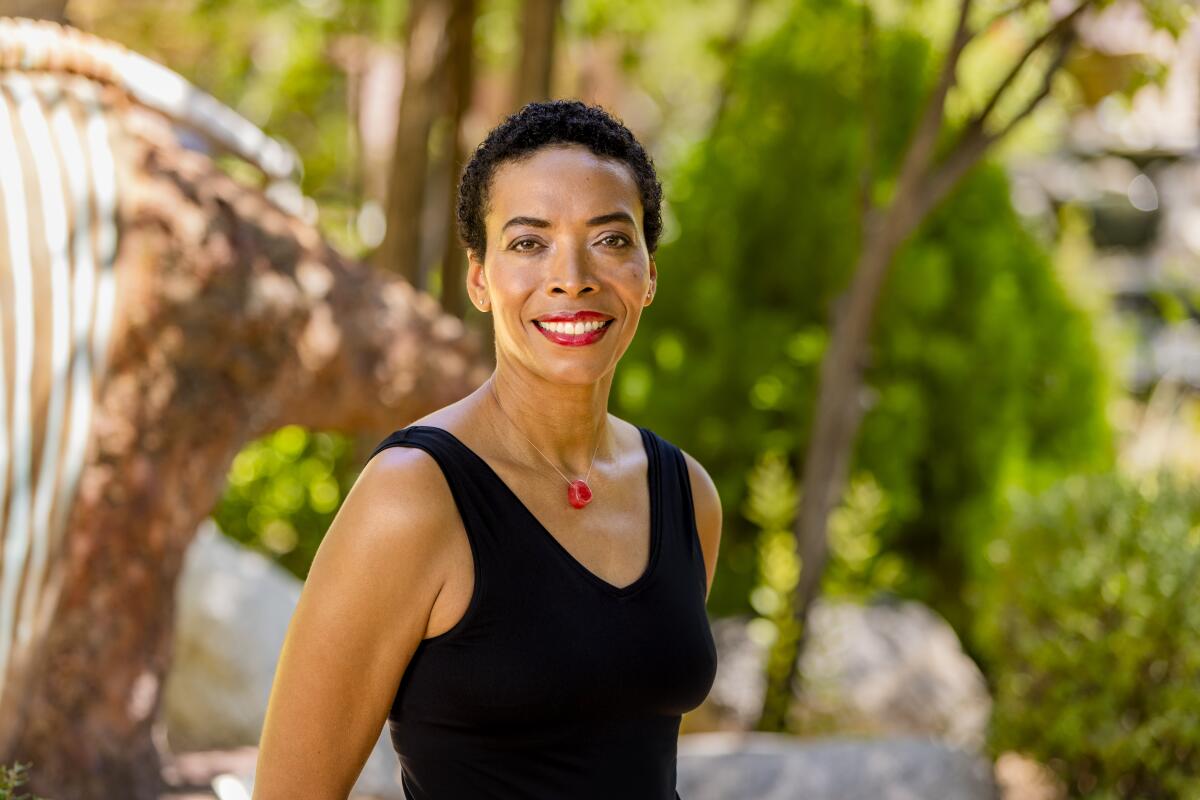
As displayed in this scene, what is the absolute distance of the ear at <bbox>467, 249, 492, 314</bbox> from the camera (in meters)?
2.07

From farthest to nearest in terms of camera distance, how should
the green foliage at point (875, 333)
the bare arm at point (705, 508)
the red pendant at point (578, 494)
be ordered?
the green foliage at point (875, 333) → the bare arm at point (705, 508) → the red pendant at point (578, 494)

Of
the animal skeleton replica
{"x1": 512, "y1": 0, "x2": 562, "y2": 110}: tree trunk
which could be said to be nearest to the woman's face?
the animal skeleton replica

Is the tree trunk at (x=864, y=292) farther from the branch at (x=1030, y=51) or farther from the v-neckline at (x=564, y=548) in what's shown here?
the v-neckline at (x=564, y=548)

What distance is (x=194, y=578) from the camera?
5.04 m

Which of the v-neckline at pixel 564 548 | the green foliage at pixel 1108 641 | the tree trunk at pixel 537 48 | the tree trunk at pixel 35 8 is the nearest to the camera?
the v-neckline at pixel 564 548

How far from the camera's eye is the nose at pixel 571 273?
75.4 inches

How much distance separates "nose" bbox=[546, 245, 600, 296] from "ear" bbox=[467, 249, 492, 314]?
16cm

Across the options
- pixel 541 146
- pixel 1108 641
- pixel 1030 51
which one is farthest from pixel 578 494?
pixel 1030 51

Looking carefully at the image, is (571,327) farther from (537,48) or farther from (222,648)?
(537,48)

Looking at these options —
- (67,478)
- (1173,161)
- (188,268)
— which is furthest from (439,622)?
(1173,161)

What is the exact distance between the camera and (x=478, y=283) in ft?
6.83

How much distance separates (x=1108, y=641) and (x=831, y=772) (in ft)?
3.19

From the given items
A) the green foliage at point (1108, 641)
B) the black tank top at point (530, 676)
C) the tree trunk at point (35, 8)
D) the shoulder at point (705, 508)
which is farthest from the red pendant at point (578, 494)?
the green foliage at point (1108, 641)

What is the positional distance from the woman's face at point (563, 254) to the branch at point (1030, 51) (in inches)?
132
